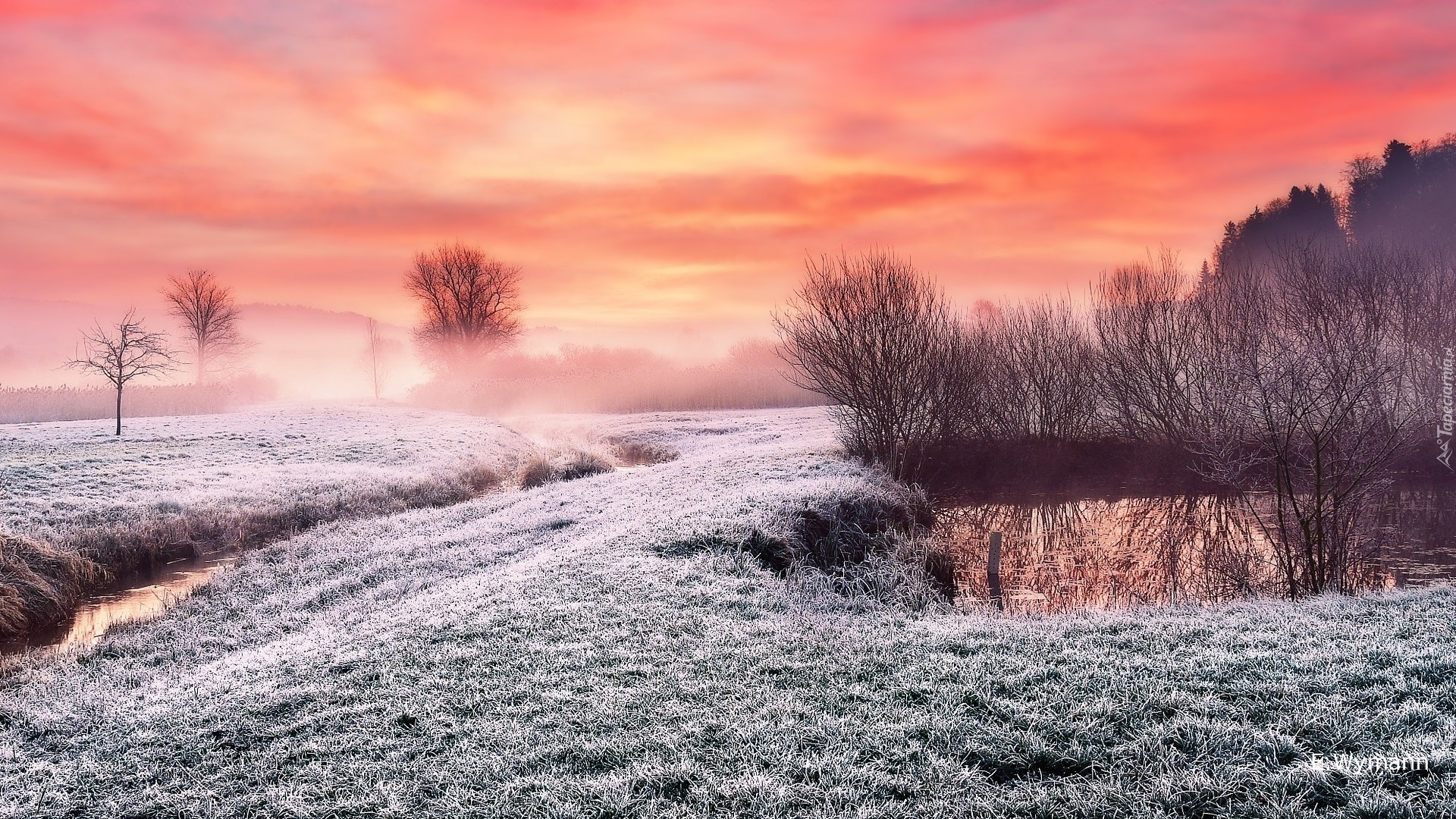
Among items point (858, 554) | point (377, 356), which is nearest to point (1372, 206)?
point (858, 554)

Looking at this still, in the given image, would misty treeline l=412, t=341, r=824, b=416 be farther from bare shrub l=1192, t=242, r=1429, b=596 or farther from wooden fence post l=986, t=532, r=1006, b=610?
wooden fence post l=986, t=532, r=1006, b=610

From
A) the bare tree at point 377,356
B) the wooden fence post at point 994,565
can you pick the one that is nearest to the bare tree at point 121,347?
the wooden fence post at point 994,565

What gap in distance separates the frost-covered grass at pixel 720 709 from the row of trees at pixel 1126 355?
10341 millimetres

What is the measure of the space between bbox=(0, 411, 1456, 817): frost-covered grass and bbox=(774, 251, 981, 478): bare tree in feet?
34.6

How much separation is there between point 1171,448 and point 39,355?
138 metres

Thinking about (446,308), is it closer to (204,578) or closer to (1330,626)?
(204,578)

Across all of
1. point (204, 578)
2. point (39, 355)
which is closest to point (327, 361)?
point (39, 355)

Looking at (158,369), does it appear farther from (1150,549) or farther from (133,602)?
(1150,549)

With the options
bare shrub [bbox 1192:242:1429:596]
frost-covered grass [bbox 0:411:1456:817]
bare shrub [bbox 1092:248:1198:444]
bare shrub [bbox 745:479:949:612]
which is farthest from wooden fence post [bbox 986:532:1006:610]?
bare shrub [bbox 1092:248:1198:444]

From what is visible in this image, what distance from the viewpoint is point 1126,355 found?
924 inches

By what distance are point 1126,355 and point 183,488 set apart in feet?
87.1

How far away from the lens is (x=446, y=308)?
57.4m

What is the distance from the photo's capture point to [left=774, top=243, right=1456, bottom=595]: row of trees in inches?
740

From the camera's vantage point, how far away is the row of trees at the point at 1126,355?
18.8m
